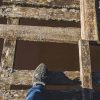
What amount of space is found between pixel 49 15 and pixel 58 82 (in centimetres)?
90

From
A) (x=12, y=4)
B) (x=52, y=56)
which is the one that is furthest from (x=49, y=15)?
(x=52, y=56)

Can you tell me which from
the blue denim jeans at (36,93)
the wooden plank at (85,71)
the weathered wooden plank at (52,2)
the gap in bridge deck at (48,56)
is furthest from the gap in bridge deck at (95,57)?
the blue denim jeans at (36,93)

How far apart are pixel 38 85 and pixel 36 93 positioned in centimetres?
11

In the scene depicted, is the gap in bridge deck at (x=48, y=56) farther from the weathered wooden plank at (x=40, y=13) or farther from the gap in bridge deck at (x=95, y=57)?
the weathered wooden plank at (x=40, y=13)

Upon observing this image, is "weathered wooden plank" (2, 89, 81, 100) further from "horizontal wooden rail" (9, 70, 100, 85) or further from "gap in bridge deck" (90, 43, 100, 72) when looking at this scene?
"gap in bridge deck" (90, 43, 100, 72)

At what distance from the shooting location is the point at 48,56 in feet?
16.9

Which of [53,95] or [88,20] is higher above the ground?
[88,20]

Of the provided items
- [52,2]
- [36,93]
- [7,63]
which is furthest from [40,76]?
[52,2]

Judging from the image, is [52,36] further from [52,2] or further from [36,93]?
[36,93]

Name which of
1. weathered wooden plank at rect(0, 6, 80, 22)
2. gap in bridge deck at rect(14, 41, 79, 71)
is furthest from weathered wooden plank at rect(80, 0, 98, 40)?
gap in bridge deck at rect(14, 41, 79, 71)

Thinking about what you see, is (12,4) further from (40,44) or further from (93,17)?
(40,44)

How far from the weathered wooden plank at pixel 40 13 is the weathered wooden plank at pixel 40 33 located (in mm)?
195

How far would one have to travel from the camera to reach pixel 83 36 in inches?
144

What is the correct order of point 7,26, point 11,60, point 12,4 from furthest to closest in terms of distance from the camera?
1. point 12,4
2. point 7,26
3. point 11,60
